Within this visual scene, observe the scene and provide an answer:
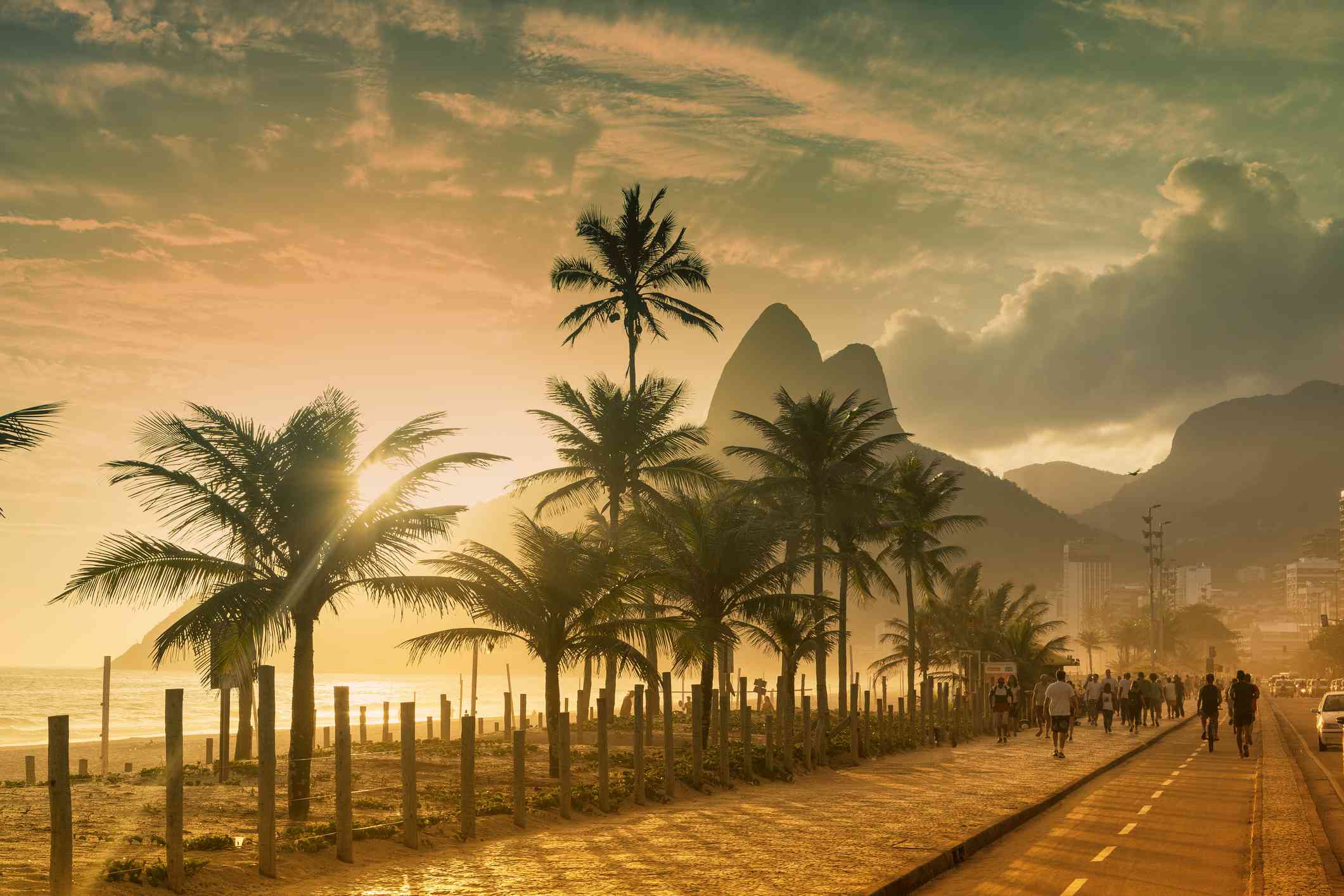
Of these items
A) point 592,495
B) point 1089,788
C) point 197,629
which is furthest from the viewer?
point 592,495

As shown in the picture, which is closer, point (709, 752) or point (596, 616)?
point (596, 616)

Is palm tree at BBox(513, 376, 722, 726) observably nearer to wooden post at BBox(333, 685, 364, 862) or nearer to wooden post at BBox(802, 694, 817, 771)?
wooden post at BBox(802, 694, 817, 771)

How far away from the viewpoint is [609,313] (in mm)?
40125

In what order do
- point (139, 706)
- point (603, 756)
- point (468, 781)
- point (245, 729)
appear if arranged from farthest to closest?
point (139, 706) < point (245, 729) < point (603, 756) < point (468, 781)

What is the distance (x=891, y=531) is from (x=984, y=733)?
31.4ft

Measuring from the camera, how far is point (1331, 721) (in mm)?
30188

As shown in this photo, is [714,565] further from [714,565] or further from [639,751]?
[639,751]

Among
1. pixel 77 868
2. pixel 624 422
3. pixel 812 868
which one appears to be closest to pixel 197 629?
pixel 77 868

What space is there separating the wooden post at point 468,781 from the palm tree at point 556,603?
22.1 feet

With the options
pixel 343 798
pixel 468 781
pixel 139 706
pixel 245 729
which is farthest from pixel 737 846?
pixel 139 706

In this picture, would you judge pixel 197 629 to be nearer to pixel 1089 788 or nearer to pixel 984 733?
pixel 1089 788

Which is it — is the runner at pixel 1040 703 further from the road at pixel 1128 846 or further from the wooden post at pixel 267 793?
the wooden post at pixel 267 793

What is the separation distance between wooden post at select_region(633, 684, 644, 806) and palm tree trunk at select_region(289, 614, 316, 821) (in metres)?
4.29

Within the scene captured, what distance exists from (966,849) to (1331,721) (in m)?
22.1
